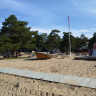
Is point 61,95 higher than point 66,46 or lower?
lower

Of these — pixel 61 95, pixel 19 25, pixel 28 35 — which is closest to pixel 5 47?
pixel 28 35

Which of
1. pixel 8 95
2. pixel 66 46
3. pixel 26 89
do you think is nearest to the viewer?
pixel 8 95

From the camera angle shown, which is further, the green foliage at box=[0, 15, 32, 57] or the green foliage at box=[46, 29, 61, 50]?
the green foliage at box=[46, 29, 61, 50]

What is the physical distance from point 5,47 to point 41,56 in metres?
6.22

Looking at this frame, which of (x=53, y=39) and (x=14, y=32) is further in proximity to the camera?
(x=53, y=39)

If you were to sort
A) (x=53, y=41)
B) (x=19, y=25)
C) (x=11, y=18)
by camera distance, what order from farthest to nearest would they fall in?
(x=53, y=41) < (x=19, y=25) < (x=11, y=18)

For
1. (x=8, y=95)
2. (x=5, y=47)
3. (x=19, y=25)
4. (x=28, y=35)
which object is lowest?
(x=8, y=95)

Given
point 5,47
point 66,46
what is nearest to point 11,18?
point 5,47

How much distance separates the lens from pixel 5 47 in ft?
61.2

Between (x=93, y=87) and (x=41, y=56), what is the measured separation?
13.1 metres

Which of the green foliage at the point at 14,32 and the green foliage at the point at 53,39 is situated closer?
the green foliage at the point at 14,32

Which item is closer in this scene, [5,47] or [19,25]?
[5,47]

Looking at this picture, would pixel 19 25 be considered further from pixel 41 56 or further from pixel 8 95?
pixel 8 95

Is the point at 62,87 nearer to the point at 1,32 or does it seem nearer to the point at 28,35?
the point at 28,35
